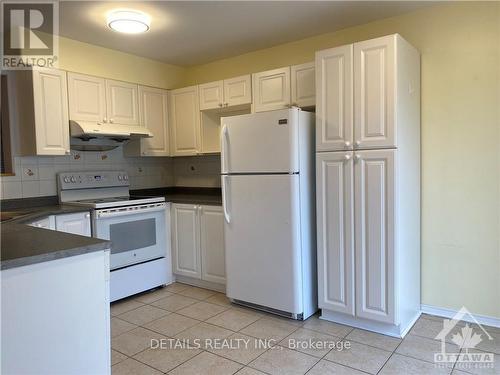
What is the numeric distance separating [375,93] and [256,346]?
1912 millimetres

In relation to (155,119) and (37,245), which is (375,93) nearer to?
(37,245)

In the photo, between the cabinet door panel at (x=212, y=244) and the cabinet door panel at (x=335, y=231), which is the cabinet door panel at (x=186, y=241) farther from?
the cabinet door panel at (x=335, y=231)

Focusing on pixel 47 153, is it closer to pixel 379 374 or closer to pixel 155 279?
pixel 155 279

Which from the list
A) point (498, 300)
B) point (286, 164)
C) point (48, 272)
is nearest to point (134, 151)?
point (286, 164)

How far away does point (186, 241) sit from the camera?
3.79m

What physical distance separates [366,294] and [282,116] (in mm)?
1446

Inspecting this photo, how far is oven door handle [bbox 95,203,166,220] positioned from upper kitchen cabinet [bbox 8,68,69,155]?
25.0 inches

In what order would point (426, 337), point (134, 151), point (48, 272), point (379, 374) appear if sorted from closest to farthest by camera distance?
point (48, 272), point (379, 374), point (426, 337), point (134, 151)

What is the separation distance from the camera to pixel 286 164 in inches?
112

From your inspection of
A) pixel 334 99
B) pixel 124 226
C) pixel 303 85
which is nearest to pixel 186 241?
pixel 124 226

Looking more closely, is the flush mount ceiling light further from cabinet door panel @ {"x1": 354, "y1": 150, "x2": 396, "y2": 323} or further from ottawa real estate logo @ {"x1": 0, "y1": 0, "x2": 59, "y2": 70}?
cabinet door panel @ {"x1": 354, "y1": 150, "x2": 396, "y2": 323}

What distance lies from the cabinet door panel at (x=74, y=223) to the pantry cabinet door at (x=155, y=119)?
1.03m

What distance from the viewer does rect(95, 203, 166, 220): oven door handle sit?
3195mm

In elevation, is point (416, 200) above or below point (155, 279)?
above
